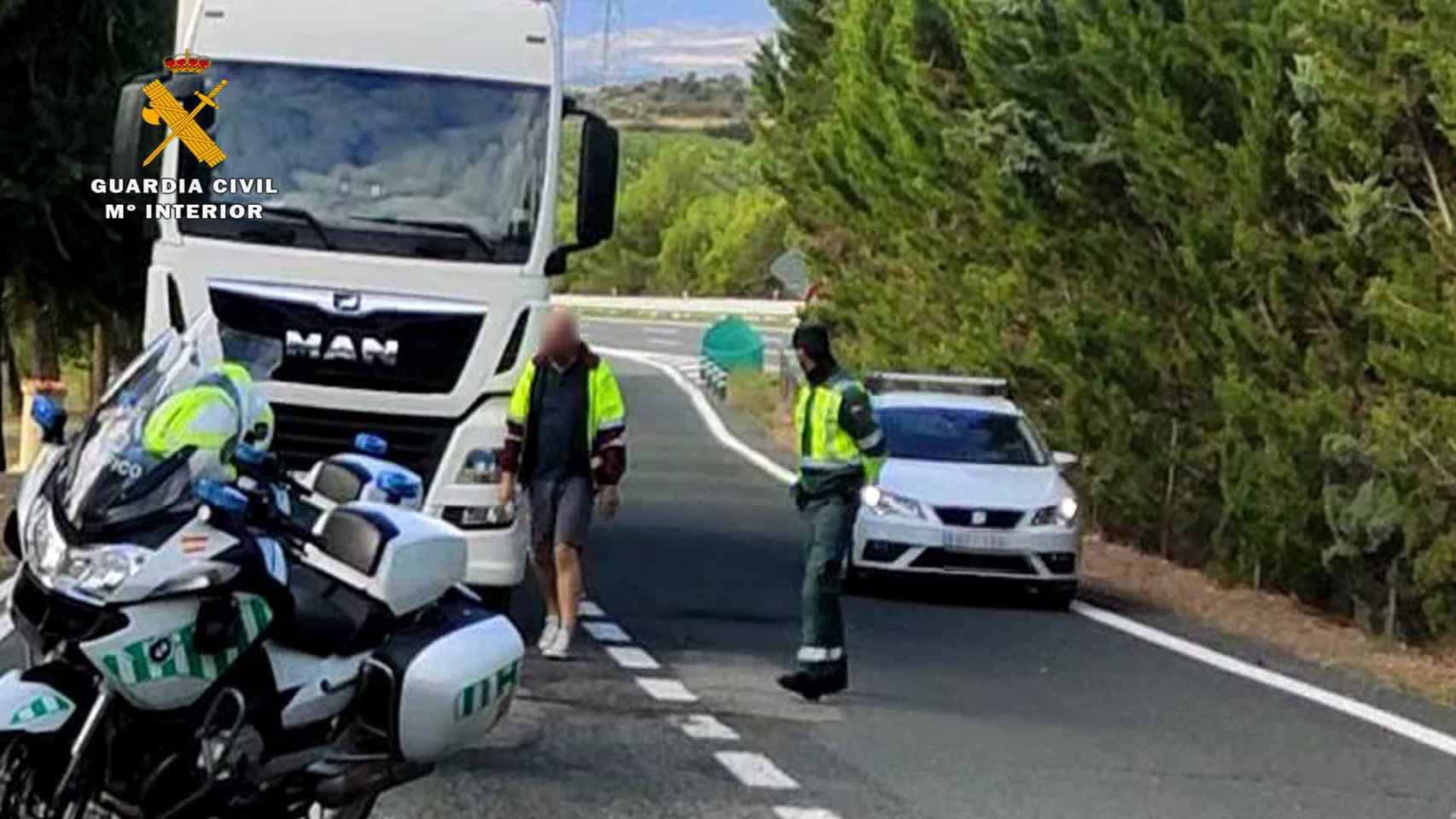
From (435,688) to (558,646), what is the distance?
684cm

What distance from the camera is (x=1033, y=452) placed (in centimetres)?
2153

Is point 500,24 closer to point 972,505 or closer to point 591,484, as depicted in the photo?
point 591,484

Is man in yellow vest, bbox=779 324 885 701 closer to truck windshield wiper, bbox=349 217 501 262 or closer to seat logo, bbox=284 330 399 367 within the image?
truck windshield wiper, bbox=349 217 501 262

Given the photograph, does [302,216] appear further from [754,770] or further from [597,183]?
[754,770]

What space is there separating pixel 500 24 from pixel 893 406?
826cm

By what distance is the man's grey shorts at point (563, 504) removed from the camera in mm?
14461

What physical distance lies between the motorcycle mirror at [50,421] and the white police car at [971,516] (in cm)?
1134

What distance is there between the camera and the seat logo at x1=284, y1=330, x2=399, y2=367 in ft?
45.2

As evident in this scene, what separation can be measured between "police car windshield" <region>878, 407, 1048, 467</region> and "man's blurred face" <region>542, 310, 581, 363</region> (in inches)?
285

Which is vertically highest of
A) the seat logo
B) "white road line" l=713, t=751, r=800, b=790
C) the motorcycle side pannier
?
the motorcycle side pannier

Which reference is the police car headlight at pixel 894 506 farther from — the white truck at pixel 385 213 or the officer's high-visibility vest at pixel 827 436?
the white truck at pixel 385 213

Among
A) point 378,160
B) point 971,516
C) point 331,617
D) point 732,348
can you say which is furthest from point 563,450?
point 732,348

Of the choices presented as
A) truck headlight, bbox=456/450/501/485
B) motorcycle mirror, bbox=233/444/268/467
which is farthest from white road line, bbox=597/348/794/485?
motorcycle mirror, bbox=233/444/268/467

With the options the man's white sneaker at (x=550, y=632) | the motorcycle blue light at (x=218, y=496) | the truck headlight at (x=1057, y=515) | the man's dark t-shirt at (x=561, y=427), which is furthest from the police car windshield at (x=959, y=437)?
the motorcycle blue light at (x=218, y=496)
